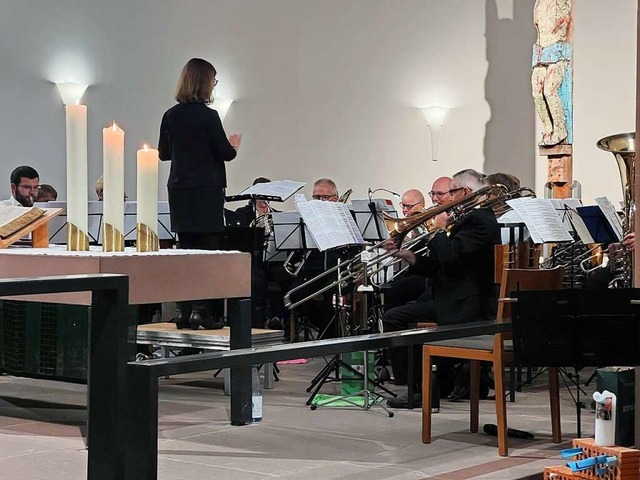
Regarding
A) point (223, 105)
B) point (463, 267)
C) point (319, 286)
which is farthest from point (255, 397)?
point (223, 105)

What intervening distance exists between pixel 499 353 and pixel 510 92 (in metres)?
6.22

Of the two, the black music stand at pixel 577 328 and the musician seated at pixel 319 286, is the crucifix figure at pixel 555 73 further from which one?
the black music stand at pixel 577 328

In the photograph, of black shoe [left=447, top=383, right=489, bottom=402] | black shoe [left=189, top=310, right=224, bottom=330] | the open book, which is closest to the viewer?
the open book

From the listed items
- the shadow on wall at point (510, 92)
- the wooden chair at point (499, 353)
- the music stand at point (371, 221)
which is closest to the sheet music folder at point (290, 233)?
the music stand at point (371, 221)

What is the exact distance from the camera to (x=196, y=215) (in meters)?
5.18

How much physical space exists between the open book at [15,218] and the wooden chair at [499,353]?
5.64 ft

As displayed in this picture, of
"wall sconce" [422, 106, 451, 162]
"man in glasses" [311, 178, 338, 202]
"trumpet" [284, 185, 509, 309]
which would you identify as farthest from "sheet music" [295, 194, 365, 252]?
"wall sconce" [422, 106, 451, 162]

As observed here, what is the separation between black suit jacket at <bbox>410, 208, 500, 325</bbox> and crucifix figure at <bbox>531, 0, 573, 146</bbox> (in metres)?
3.99

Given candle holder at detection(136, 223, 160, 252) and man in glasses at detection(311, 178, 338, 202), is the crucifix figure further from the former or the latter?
candle holder at detection(136, 223, 160, 252)

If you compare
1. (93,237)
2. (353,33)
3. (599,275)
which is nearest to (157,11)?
(353,33)

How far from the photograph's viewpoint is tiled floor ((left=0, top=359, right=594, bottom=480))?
12.7 ft

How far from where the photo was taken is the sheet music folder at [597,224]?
5.71 metres

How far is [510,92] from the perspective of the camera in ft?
32.9

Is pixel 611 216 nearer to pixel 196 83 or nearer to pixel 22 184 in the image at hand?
pixel 196 83
